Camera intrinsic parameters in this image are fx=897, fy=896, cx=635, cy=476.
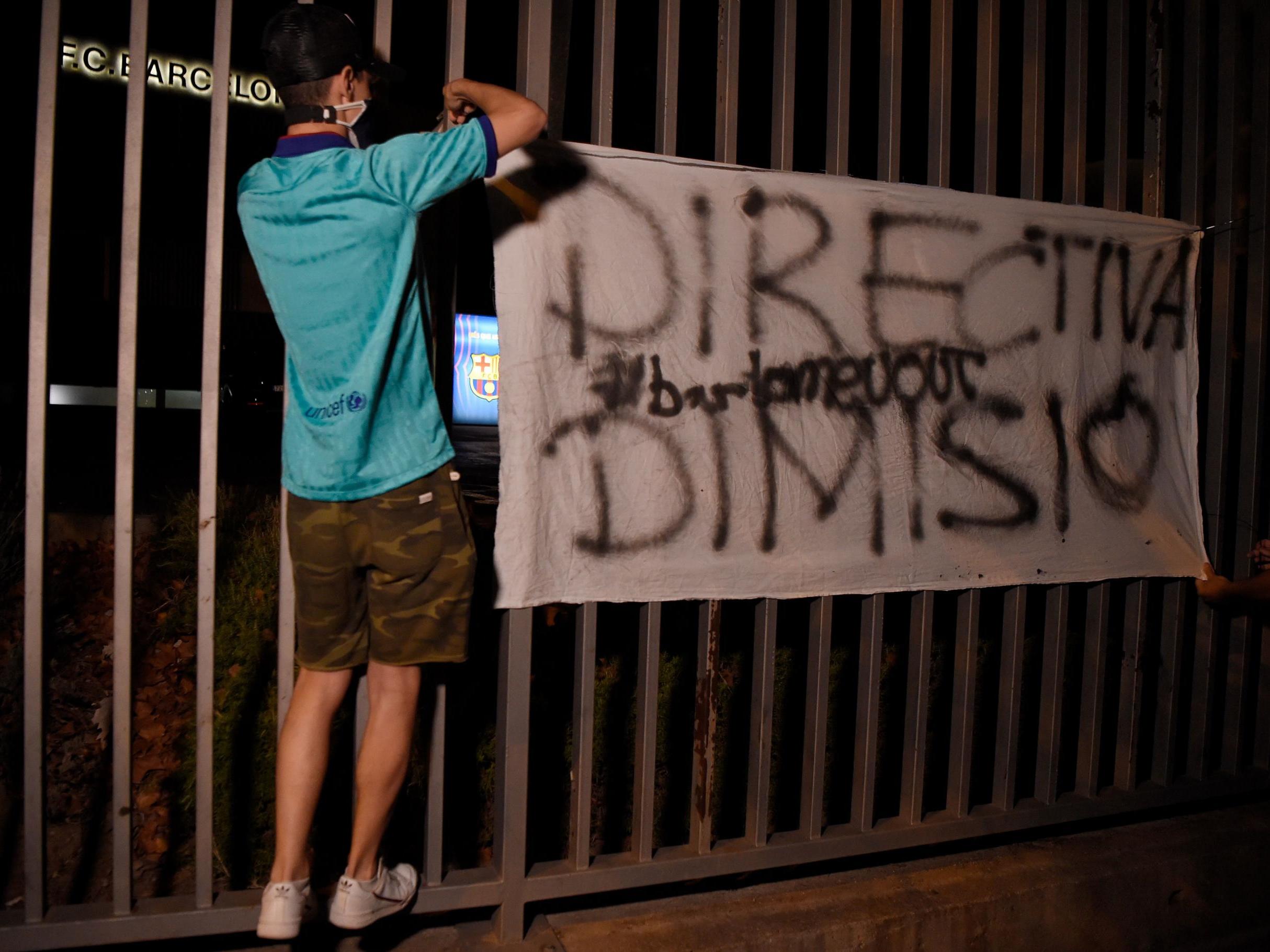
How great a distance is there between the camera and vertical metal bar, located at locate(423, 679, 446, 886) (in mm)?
2389

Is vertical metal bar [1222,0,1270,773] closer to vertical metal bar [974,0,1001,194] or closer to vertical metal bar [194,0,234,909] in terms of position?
vertical metal bar [974,0,1001,194]

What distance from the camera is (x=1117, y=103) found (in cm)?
319

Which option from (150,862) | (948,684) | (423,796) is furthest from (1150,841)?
(150,862)

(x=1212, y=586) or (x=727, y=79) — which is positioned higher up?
(x=727, y=79)

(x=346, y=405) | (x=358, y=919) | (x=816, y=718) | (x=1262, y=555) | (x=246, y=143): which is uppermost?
(x=246, y=143)

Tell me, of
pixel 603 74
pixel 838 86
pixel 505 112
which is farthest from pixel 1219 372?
pixel 505 112

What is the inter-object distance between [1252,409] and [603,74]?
9.21 ft

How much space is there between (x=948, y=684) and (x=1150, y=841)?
2.23 meters

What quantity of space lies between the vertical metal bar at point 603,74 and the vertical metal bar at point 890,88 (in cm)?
90

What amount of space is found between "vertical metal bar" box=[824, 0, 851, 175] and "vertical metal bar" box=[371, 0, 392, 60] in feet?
4.28

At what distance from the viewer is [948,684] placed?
545 centimetres

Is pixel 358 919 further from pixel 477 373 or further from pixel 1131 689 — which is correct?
pixel 477 373

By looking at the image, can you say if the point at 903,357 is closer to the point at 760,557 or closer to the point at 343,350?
the point at 760,557

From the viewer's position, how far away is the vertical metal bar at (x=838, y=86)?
275 centimetres
